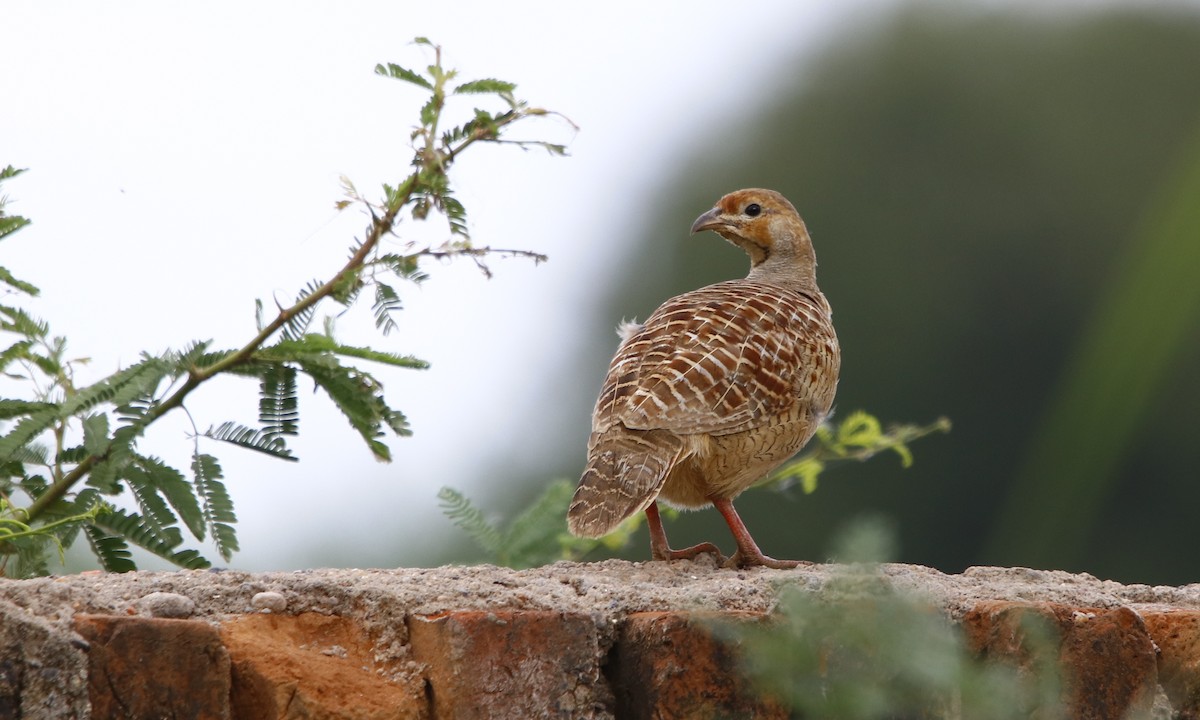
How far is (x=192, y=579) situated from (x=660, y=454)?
178cm

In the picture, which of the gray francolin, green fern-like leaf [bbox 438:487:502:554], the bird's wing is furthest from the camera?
green fern-like leaf [bbox 438:487:502:554]

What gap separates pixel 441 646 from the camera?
2318mm

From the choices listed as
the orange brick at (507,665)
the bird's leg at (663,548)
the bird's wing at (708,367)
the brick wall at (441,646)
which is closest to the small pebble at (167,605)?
the brick wall at (441,646)

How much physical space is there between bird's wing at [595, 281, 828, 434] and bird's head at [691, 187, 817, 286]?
97 centimetres

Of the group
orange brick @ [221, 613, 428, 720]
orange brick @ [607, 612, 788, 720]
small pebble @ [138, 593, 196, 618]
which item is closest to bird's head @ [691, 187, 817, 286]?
orange brick @ [607, 612, 788, 720]

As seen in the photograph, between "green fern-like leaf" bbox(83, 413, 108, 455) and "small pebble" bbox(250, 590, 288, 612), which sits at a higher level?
"green fern-like leaf" bbox(83, 413, 108, 455)

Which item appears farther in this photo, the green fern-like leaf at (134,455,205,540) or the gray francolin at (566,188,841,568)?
the gray francolin at (566,188,841,568)

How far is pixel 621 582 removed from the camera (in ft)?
9.65

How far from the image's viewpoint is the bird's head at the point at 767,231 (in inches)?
230

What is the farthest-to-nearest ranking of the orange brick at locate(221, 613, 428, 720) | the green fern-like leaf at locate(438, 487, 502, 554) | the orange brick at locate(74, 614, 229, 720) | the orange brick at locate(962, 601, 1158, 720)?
the green fern-like leaf at locate(438, 487, 502, 554)
the orange brick at locate(962, 601, 1158, 720)
the orange brick at locate(221, 613, 428, 720)
the orange brick at locate(74, 614, 229, 720)

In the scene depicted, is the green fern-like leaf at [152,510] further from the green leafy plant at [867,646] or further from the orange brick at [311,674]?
the green leafy plant at [867,646]

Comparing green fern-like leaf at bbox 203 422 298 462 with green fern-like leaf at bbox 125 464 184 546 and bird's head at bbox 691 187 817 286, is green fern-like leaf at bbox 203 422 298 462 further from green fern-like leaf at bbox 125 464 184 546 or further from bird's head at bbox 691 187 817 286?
bird's head at bbox 691 187 817 286

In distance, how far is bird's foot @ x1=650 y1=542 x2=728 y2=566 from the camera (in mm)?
4180

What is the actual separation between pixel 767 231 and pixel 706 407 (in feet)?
6.27
